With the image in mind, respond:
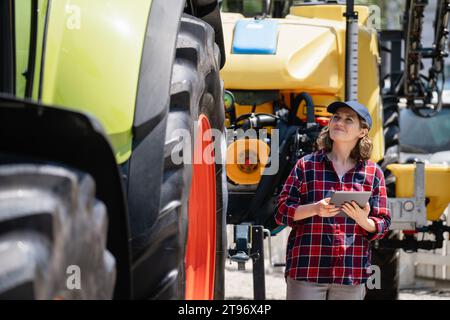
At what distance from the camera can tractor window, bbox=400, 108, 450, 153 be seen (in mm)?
11625

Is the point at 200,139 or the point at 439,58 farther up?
the point at 439,58

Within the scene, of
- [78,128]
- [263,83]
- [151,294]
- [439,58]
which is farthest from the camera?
[439,58]

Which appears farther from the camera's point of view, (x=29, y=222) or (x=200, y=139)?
(x=200, y=139)

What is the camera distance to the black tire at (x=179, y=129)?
10.3ft

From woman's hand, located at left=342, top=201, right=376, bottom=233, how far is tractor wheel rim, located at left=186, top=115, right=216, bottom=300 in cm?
57

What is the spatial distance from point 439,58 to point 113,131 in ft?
17.0

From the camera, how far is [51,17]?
10.7 ft

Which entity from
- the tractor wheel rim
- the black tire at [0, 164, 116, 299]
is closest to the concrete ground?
the tractor wheel rim

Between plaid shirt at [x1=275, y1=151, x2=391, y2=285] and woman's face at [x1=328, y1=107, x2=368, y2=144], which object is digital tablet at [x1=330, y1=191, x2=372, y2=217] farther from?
woman's face at [x1=328, y1=107, x2=368, y2=144]

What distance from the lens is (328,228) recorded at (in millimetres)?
4543

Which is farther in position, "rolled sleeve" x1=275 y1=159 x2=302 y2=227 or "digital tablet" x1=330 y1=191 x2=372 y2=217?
"rolled sleeve" x1=275 y1=159 x2=302 y2=227
